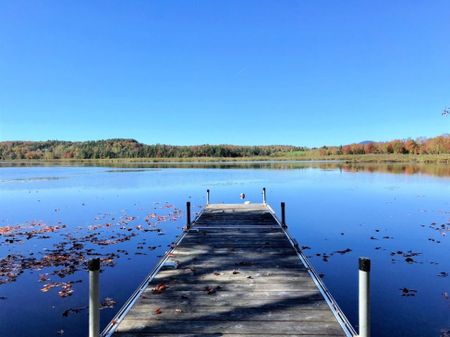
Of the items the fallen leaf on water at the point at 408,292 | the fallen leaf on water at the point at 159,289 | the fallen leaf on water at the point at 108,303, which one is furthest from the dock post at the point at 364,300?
the fallen leaf on water at the point at 108,303

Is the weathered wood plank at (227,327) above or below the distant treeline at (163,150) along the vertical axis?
below

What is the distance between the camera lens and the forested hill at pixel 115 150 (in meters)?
131

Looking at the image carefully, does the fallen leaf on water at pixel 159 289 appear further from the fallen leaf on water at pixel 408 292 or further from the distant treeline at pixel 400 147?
the distant treeline at pixel 400 147

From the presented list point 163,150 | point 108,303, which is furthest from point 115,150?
point 108,303

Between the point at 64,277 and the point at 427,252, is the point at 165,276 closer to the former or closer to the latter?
the point at 64,277

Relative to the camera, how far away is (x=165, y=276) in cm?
650

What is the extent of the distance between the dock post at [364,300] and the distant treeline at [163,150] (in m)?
123

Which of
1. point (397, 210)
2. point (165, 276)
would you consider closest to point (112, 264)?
point (165, 276)

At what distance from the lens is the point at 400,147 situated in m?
117

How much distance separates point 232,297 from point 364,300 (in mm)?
2042

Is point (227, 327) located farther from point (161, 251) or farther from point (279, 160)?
point (279, 160)

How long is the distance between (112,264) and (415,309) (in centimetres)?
685

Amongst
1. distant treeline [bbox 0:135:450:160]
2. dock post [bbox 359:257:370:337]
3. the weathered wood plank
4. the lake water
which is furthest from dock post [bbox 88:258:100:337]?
distant treeline [bbox 0:135:450:160]

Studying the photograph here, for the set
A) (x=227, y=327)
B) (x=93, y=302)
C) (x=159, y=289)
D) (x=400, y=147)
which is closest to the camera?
(x=93, y=302)
